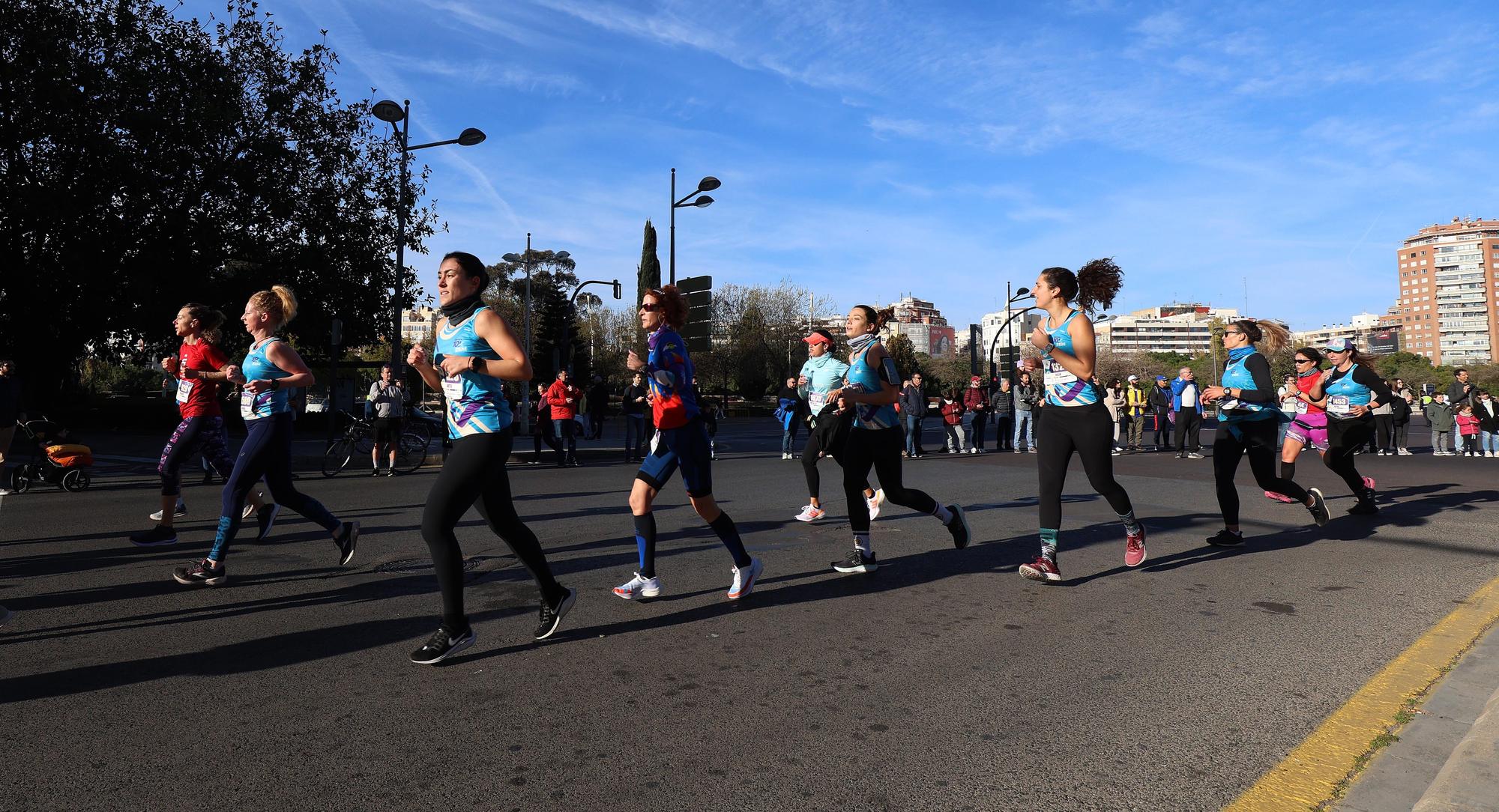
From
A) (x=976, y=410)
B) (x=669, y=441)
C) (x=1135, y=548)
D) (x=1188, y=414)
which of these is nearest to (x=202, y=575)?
(x=669, y=441)

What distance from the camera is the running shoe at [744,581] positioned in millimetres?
5055

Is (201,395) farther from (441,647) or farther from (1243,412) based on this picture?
(1243,412)

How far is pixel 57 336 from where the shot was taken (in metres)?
23.2

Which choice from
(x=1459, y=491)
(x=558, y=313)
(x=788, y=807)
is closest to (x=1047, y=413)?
(x=788, y=807)

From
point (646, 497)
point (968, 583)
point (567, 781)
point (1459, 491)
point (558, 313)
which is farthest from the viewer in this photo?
point (558, 313)

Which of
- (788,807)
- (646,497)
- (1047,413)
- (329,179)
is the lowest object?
(788,807)

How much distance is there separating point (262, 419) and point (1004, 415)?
59.8 feet

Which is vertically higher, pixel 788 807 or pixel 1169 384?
pixel 1169 384

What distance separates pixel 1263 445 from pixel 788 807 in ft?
20.1

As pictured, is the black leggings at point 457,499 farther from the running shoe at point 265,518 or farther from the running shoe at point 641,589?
the running shoe at point 265,518

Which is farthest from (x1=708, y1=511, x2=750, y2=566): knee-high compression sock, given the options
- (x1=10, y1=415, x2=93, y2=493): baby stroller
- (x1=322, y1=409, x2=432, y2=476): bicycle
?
(x1=322, y1=409, x2=432, y2=476): bicycle

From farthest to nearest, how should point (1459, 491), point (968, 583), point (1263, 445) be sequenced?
point (1459, 491) → point (1263, 445) → point (968, 583)

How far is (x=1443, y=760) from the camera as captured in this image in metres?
2.77

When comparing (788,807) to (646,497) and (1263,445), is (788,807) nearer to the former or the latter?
(646,497)
